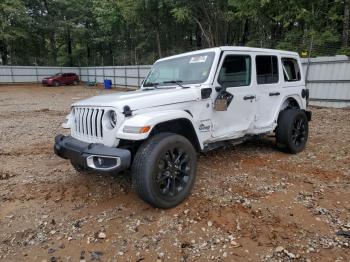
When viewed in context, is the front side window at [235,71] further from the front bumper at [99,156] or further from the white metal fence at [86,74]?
the white metal fence at [86,74]

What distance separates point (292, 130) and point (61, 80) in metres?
27.0

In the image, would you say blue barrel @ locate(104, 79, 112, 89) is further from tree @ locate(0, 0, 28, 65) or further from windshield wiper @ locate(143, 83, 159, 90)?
windshield wiper @ locate(143, 83, 159, 90)

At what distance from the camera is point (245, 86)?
4.44 m

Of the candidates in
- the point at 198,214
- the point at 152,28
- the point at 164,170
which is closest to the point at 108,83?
the point at 152,28

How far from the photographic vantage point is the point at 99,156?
10.1 ft

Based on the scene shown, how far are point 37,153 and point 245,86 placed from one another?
423cm

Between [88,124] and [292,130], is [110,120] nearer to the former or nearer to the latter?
[88,124]

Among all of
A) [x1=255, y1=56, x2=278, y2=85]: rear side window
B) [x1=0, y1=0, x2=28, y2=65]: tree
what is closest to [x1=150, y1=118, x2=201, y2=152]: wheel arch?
[x1=255, y1=56, x2=278, y2=85]: rear side window

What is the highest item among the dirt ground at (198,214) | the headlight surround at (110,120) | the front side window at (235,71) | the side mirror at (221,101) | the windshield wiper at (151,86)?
the front side window at (235,71)

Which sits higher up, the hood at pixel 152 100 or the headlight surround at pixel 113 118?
the hood at pixel 152 100

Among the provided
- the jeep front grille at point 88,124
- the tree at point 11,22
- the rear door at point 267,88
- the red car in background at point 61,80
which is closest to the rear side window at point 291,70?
the rear door at point 267,88

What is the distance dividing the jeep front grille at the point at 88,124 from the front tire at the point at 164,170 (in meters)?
0.58

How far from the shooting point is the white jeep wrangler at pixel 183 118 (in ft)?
10.2

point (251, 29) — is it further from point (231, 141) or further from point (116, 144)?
point (116, 144)
